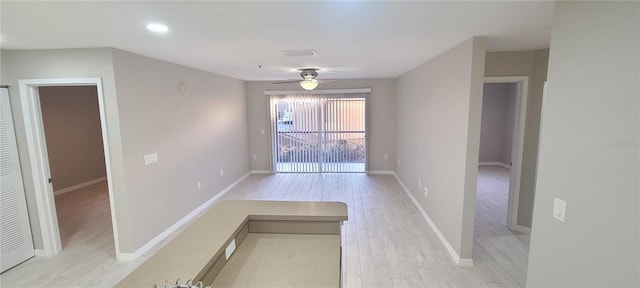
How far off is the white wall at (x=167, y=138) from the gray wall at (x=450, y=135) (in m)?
3.42

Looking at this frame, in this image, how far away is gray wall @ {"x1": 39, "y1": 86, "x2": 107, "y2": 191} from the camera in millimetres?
5160

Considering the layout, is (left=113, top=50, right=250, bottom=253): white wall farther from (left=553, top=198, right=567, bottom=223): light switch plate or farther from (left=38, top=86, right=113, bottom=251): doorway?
(left=553, top=198, right=567, bottom=223): light switch plate

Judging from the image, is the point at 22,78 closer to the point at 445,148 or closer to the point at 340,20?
the point at 340,20

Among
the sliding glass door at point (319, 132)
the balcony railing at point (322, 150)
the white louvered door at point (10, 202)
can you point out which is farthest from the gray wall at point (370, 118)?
the white louvered door at point (10, 202)

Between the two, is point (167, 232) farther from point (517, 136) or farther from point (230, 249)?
point (517, 136)

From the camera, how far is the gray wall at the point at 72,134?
5.16 m

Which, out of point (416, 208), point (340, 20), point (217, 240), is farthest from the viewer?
point (416, 208)

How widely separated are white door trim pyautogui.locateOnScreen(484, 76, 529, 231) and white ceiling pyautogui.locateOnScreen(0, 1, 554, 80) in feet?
1.28

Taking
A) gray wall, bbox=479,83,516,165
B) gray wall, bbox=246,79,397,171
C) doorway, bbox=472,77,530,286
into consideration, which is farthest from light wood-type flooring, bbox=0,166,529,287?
gray wall, bbox=479,83,516,165

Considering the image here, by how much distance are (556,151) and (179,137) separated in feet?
13.1

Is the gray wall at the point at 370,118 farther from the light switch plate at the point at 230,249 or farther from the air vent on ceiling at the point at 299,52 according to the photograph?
the light switch plate at the point at 230,249

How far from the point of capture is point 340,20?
1.91 meters

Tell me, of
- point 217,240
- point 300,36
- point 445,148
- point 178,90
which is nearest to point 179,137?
point 178,90

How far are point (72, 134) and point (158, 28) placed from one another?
5.28 metres
